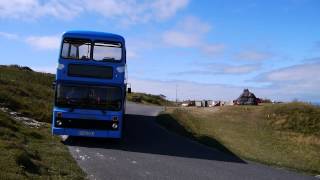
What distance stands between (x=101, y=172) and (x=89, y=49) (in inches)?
317

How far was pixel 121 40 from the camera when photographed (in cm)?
2311

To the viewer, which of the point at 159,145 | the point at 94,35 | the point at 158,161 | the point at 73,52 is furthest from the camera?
the point at 159,145

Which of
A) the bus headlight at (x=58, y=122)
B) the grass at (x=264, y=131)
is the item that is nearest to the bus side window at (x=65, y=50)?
the bus headlight at (x=58, y=122)

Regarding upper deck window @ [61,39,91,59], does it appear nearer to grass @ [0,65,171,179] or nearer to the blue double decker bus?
the blue double decker bus

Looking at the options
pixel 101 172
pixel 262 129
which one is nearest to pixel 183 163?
pixel 101 172

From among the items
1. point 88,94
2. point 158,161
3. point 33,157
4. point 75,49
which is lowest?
point 158,161

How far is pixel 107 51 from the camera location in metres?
22.7

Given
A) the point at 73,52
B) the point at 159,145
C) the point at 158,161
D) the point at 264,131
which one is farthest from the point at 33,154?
the point at 264,131

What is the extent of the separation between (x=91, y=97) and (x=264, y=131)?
21.5 meters

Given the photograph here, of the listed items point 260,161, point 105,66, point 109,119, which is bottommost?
point 260,161

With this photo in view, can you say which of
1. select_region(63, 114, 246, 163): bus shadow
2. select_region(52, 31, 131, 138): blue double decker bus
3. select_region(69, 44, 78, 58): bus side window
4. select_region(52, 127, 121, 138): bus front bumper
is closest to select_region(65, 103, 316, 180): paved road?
select_region(63, 114, 246, 163): bus shadow

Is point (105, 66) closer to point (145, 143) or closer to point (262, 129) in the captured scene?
point (145, 143)

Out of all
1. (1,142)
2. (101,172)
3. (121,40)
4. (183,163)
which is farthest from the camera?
(121,40)

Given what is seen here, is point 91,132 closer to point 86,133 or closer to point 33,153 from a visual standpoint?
point 86,133
